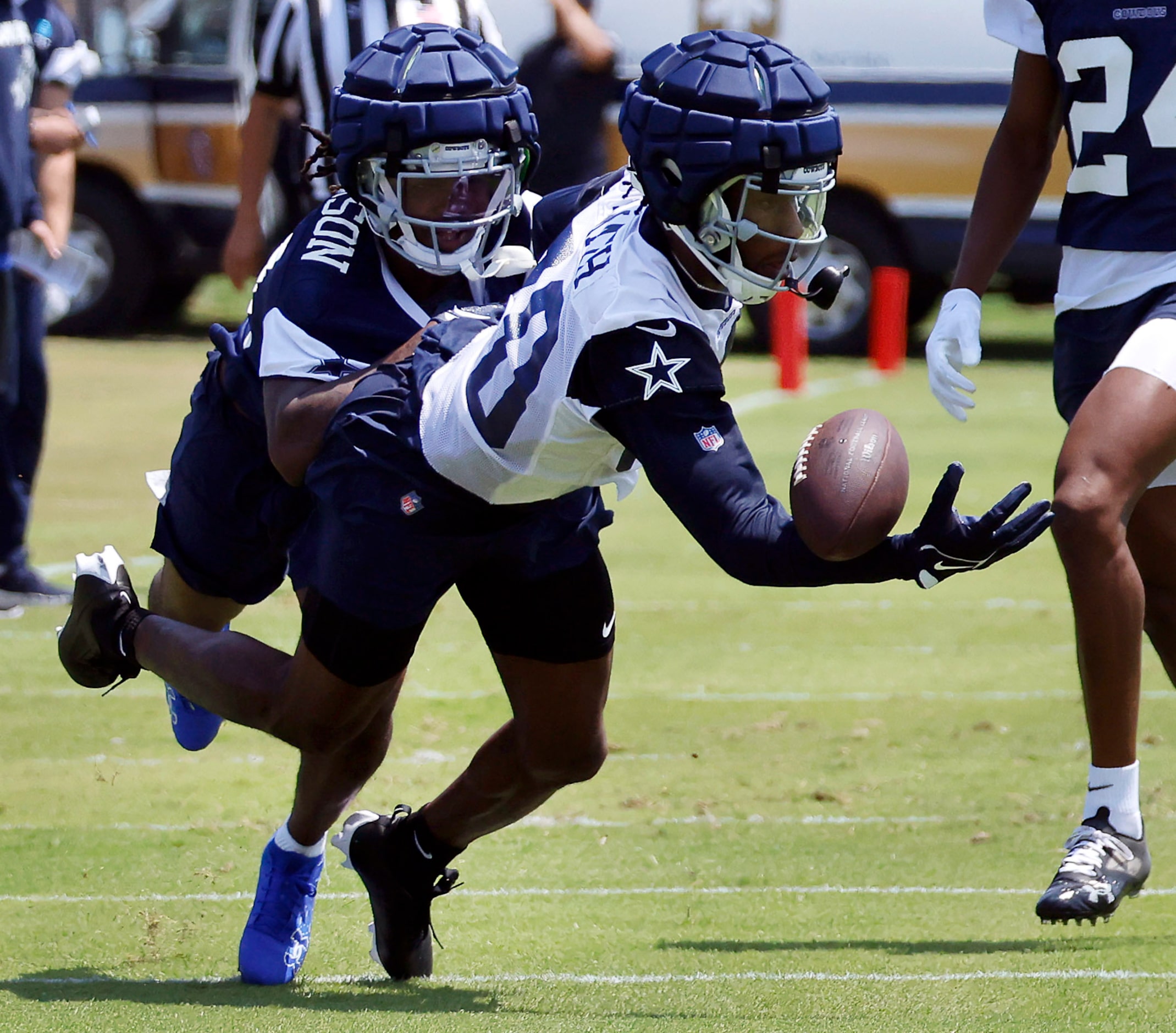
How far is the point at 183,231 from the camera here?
14.6 meters

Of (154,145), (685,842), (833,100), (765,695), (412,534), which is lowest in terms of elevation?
(154,145)

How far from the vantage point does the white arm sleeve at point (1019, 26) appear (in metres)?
4.24

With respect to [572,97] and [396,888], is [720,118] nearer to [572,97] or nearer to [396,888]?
[396,888]

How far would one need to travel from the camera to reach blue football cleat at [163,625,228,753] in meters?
4.79

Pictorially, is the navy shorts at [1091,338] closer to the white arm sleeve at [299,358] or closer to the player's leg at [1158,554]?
the player's leg at [1158,554]

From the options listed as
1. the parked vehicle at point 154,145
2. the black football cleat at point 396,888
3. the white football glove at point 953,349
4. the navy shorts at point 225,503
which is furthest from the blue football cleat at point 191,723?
the parked vehicle at point 154,145

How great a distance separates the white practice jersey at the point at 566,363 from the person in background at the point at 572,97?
8695mm

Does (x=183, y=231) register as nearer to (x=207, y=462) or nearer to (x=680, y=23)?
(x=680, y=23)

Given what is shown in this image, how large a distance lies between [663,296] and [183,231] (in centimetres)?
1188

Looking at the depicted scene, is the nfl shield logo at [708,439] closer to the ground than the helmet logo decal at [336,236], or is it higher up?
closer to the ground

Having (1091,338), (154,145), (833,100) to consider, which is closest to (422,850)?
(1091,338)

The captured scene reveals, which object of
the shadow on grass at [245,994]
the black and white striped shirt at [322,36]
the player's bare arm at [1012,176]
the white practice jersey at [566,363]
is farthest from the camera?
the black and white striped shirt at [322,36]

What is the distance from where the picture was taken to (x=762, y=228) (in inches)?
133

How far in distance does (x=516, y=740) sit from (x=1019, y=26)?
1855 mm
